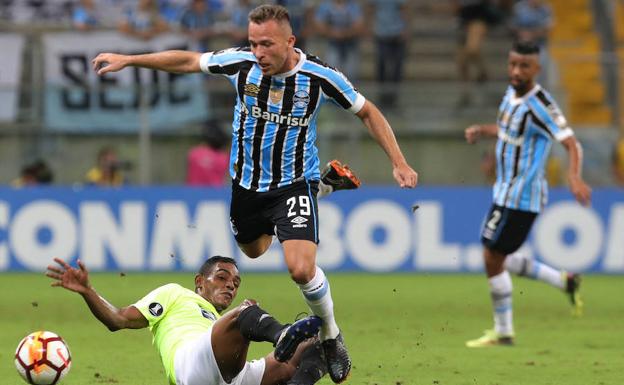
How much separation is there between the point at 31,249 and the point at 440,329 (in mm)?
6611

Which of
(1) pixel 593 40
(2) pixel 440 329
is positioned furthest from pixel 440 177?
(2) pixel 440 329

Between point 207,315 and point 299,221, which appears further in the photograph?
point 299,221

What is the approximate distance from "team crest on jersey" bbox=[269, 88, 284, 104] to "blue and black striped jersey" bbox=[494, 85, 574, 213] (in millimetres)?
3403

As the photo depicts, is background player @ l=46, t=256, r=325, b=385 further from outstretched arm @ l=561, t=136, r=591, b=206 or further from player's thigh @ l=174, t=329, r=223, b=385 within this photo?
outstretched arm @ l=561, t=136, r=591, b=206

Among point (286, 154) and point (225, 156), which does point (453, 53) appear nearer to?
point (225, 156)

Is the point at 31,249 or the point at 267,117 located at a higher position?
the point at 267,117

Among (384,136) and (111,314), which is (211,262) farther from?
(384,136)

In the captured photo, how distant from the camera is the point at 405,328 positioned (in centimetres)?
1168

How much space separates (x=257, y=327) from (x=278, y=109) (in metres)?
1.90

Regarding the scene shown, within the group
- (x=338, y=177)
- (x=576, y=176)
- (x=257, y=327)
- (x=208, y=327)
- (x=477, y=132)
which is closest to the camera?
(x=257, y=327)

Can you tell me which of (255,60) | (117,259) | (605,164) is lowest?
(117,259)

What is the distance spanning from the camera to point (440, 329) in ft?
38.2

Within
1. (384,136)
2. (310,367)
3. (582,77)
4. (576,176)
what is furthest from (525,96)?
(582,77)

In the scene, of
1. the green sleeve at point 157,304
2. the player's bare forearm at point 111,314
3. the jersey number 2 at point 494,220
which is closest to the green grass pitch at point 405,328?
the jersey number 2 at point 494,220
